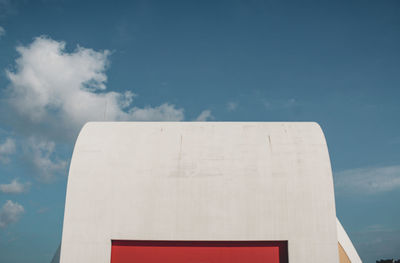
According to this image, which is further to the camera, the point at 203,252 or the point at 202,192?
the point at 202,192

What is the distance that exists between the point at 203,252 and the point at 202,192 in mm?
2492

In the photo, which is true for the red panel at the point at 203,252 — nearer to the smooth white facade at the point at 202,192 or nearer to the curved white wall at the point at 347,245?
the smooth white facade at the point at 202,192

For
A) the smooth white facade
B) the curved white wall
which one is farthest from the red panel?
the curved white wall

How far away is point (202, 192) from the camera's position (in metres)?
15.4

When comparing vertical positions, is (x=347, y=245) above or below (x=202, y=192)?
below

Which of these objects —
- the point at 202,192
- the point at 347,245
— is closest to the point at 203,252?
the point at 202,192

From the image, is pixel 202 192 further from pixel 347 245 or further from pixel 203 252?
pixel 347 245

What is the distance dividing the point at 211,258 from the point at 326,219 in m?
5.12

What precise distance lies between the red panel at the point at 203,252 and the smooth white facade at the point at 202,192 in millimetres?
313

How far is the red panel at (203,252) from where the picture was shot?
48.4 feet

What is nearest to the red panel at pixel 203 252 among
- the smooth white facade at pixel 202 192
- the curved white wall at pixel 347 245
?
the smooth white facade at pixel 202 192

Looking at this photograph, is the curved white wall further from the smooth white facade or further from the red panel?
the red panel

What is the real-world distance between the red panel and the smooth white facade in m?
0.31

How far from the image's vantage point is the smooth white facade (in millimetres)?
14859
